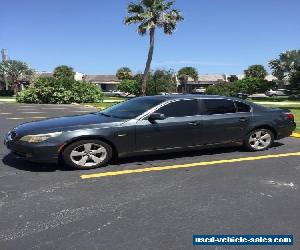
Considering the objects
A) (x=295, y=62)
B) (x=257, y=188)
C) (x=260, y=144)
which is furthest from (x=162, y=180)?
(x=295, y=62)

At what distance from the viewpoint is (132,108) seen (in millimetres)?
7648

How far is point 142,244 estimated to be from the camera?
3924 millimetres

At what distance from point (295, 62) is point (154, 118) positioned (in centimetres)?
7220

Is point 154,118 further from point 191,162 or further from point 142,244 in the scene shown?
point 142,244

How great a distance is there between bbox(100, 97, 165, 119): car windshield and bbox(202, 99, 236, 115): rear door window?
0.92 meters

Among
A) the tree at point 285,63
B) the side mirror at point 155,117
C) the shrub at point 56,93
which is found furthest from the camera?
the tree at point 285,63

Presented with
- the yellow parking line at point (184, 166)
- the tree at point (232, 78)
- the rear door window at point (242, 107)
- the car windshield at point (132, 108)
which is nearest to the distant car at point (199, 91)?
the rear door window at point (242, 107)

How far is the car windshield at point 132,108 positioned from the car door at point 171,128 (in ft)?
0.67

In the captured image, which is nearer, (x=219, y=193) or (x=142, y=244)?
(x=142, y=244)

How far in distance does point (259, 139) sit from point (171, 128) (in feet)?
7.27

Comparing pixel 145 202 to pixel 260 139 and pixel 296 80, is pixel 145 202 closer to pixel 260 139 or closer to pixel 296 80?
pixel 260 139

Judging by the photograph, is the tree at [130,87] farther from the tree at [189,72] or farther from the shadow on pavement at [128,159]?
the shadow on pavement at [128,159]

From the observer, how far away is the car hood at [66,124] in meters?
6.67

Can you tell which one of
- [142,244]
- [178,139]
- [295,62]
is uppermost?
[295,62]
